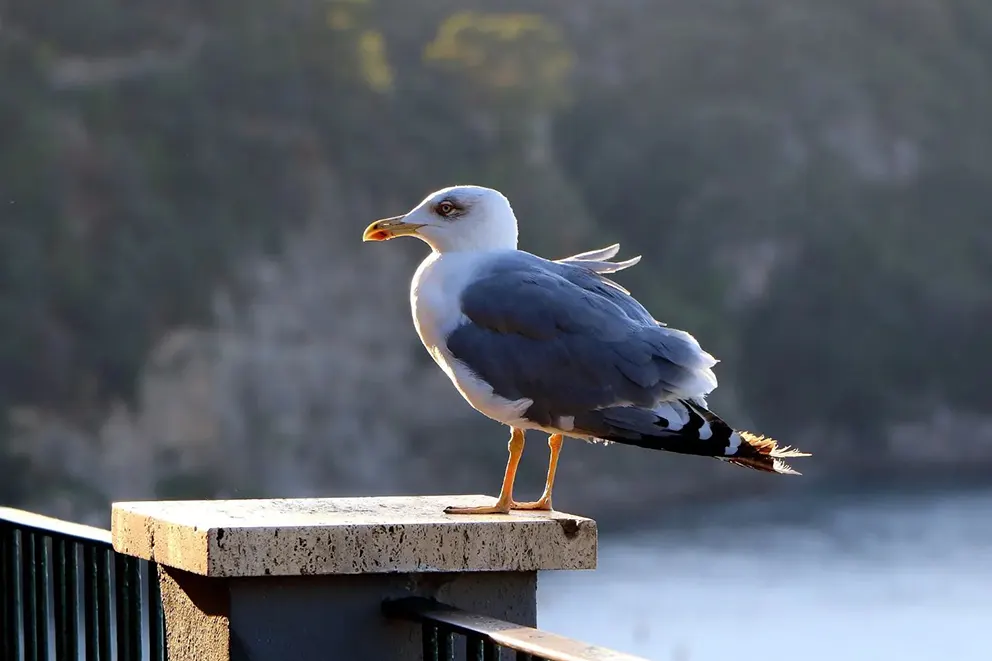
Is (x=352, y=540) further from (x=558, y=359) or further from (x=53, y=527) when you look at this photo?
(x=53, y=527)

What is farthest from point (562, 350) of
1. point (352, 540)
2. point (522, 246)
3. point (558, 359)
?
point (522, 246)

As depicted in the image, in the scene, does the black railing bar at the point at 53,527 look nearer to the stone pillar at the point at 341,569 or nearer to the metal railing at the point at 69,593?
the metal railing at the point at 69,593

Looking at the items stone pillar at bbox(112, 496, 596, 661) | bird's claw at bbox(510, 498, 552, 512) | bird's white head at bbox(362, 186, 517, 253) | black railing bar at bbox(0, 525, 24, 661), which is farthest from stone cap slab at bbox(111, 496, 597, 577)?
black railing bar at bbox(0, 525, 24, 661)

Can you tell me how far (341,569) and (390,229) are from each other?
2.91ft

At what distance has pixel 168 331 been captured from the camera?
22.0 meters

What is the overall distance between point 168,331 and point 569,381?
19959 millimetres

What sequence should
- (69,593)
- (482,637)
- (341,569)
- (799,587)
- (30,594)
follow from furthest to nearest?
(799,587) < (30,594) < (69,593) < (341,569) < (482,637)

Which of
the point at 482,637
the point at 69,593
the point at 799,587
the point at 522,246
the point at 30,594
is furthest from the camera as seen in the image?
the point at 522,246

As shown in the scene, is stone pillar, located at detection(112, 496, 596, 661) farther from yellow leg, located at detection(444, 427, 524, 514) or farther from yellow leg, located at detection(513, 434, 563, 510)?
yellow leg, located at detection(513, 434, 563, 510)

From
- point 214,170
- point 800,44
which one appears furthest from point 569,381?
point 800,44

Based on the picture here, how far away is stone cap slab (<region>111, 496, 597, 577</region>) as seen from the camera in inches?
77.4

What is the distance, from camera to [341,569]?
1991 millimetres

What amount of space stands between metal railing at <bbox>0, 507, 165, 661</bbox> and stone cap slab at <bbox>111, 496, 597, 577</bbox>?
23 cm

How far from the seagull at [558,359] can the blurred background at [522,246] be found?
45.3ft
